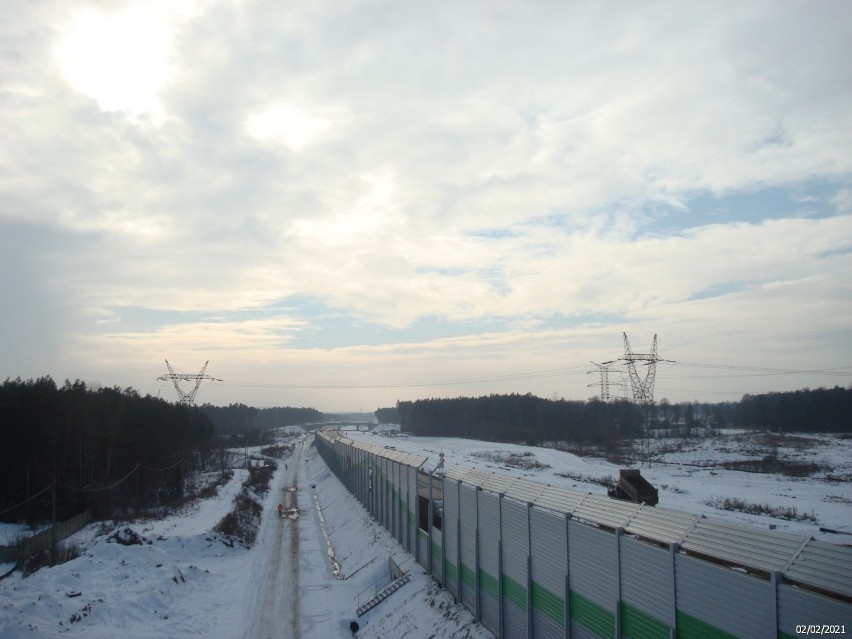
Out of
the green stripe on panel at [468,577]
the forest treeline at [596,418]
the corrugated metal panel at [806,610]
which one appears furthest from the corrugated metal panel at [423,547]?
the forest treeline at [596,418]

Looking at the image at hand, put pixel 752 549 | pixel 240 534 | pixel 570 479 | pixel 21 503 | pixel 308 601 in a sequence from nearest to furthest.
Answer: pixel 752 549
pixel 308 601
pixel 240 534
pixel 21 503
pixel 570 479

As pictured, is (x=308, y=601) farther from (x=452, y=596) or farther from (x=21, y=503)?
(x=21, y=503)

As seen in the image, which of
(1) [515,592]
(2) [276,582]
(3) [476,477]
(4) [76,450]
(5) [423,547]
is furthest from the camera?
(4) [76,450]

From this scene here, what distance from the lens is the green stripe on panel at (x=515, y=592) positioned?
51.2 ft

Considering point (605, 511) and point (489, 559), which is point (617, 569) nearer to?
point (605, 511)

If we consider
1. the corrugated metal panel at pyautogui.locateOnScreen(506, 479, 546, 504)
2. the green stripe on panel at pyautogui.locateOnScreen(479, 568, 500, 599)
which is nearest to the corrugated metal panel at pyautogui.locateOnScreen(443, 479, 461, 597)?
the green stripe on panel at pyautogui.locateOnScreen(479, 568, 500, 599)

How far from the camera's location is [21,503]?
140ft

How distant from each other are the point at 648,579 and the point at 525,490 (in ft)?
21.1

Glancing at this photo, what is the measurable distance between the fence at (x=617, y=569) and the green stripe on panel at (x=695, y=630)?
2 centimetres

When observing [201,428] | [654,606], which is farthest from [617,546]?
[201,428]

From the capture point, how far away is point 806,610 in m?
7.95

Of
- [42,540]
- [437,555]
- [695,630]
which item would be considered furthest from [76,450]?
[695,630]

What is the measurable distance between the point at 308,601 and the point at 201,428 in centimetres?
7266
